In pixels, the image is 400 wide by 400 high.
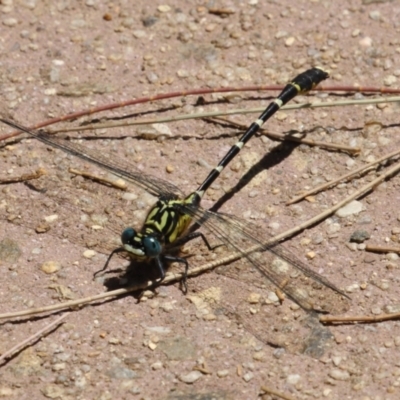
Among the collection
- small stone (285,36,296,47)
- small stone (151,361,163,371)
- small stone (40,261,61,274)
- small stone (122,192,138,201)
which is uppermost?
small stone (285,36,296,47)

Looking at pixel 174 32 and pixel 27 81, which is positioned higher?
pixel 174 32

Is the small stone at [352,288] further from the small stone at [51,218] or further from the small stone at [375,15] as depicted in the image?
the small stone at [375,15]

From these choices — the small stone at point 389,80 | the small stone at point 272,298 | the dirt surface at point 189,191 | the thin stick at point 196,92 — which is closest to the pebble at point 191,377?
the dirt surface at point 189,191

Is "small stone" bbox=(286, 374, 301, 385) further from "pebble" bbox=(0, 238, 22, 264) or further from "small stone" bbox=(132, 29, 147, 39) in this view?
"small stone" bbox=(132, 29, 147, 39)

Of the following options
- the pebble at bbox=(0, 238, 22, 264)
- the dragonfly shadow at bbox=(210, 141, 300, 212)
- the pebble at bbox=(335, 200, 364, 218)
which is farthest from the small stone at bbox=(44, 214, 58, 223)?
the pebble at bbox=(335, 200, 364, 218)

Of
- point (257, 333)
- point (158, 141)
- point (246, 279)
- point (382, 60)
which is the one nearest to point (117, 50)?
point (158, 141)

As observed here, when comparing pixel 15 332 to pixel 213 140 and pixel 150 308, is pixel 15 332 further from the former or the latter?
pixel 213 140
